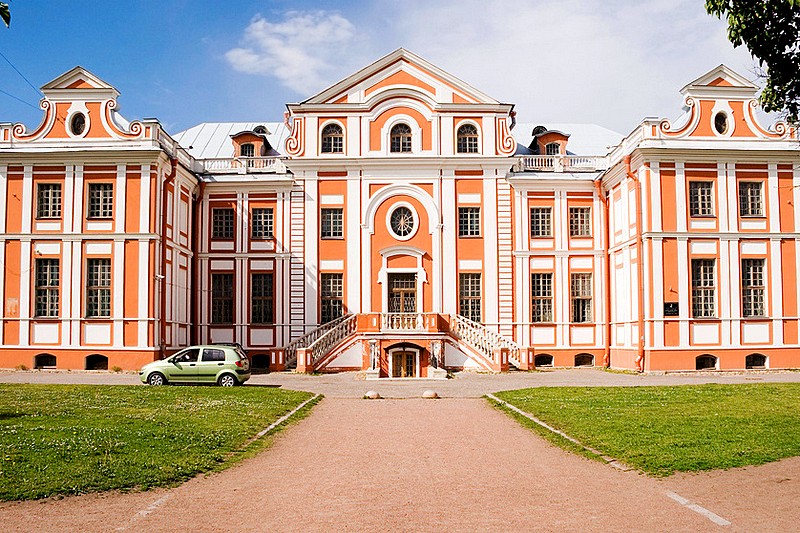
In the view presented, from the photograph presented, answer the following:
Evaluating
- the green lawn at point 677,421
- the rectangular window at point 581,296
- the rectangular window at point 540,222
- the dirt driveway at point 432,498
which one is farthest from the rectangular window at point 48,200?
the dirt driveway at point 432,498

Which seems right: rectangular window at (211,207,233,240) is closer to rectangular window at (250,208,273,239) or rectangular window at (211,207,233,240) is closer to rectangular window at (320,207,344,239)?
rectangular window at (250,208,273,239)

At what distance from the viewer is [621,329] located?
119 ft

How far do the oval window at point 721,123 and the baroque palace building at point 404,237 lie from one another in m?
0.11

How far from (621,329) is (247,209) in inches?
700

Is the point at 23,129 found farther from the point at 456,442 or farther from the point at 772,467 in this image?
the point at 772,467

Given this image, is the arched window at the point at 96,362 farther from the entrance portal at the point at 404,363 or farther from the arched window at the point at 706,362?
the arched window at the point at 706,362

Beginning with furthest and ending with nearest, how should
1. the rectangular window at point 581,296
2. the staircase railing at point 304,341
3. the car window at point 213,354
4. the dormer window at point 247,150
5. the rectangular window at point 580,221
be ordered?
the dormer window at point 247,150, the rectangular window at point 580,221, the rectangular window at point 581,296, the staircase railing at point 304,341, the car window at point 213,354

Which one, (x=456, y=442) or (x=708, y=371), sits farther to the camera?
(x=708, y=371)

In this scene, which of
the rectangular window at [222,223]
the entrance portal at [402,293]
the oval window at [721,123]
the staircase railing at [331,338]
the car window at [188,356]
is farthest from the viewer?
the rectangular window at [222,223]

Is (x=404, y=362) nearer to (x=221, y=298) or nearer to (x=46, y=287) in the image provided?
(x=221, y=298)

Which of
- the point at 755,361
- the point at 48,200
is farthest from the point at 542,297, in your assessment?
the point at 48,200

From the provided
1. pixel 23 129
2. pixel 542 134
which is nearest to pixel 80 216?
pixel 23 129

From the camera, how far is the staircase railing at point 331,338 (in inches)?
1338

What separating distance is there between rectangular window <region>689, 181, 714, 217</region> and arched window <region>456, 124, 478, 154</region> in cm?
978
